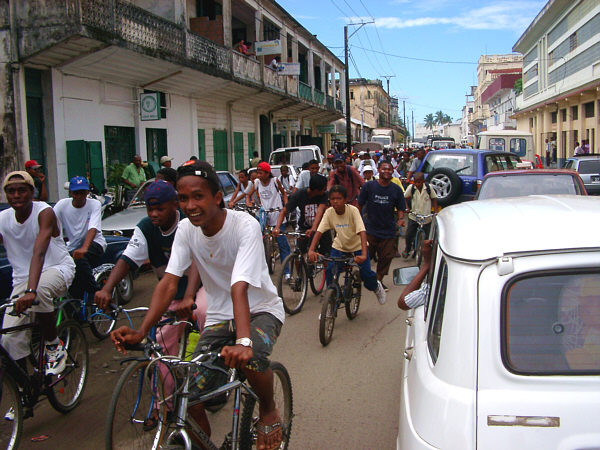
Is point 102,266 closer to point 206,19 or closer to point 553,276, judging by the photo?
point 553,276

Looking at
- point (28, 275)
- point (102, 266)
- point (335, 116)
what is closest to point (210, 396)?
point (28, 275)

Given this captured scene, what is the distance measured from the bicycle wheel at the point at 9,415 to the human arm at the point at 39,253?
0.57 meters

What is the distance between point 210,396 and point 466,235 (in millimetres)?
1421

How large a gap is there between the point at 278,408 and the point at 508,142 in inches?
739

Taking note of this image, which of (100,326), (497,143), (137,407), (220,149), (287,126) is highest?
(287,126)

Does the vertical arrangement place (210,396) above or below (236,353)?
below

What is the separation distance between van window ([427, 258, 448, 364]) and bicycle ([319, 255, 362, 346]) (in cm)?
344

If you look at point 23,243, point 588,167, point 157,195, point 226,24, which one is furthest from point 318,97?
point 157,195

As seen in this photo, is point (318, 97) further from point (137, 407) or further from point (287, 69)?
point (137, 407)

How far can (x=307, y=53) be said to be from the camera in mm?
37469

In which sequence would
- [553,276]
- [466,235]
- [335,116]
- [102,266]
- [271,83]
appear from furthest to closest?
[335,116]
[271,83]
[102,266]
[466,235]
[553,276]

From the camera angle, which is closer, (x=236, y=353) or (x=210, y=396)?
(x=236, y=353)

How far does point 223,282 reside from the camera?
3242mm

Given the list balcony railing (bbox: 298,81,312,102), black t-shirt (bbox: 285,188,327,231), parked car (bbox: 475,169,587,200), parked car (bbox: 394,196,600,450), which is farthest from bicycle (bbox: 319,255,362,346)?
balcony railing (bbox: 298,81,312,102)
